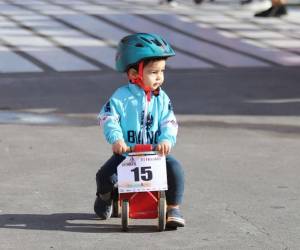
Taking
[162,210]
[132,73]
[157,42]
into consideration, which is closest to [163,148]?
[162,210]

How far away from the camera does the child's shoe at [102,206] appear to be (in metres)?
7.52

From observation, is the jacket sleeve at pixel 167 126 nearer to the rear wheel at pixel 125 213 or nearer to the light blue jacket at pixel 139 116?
the light blue jacket at pixel 139 116

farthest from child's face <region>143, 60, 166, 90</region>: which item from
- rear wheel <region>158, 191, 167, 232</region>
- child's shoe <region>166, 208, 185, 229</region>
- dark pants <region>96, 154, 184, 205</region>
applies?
child's shoe <region>166, 208, 185, 229</region>

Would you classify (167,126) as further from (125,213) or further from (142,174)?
(125,213)

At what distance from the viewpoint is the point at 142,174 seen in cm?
720

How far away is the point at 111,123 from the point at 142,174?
361mm

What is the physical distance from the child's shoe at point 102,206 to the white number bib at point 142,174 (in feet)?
1.00

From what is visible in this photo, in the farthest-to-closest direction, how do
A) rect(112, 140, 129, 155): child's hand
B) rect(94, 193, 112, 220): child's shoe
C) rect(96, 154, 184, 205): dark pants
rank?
rect(94, 193, 112, 220): child's shoe
rect(96, 154, 184, 205): dark pants
rect(112, 140, 129, 155): child's hand

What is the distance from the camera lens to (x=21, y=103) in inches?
500

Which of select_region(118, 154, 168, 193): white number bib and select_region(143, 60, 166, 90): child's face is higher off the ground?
select_region(143, 60, 166, 90): child's face

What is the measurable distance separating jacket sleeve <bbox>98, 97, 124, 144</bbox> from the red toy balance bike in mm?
140

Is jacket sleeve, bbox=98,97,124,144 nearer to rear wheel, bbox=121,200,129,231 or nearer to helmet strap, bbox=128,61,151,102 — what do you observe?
helmet strap, bbox=128,61,151,102

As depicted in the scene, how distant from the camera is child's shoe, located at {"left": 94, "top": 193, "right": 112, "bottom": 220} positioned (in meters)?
7.52

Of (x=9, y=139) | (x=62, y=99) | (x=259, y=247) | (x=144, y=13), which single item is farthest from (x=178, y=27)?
(x=259, y=247)
